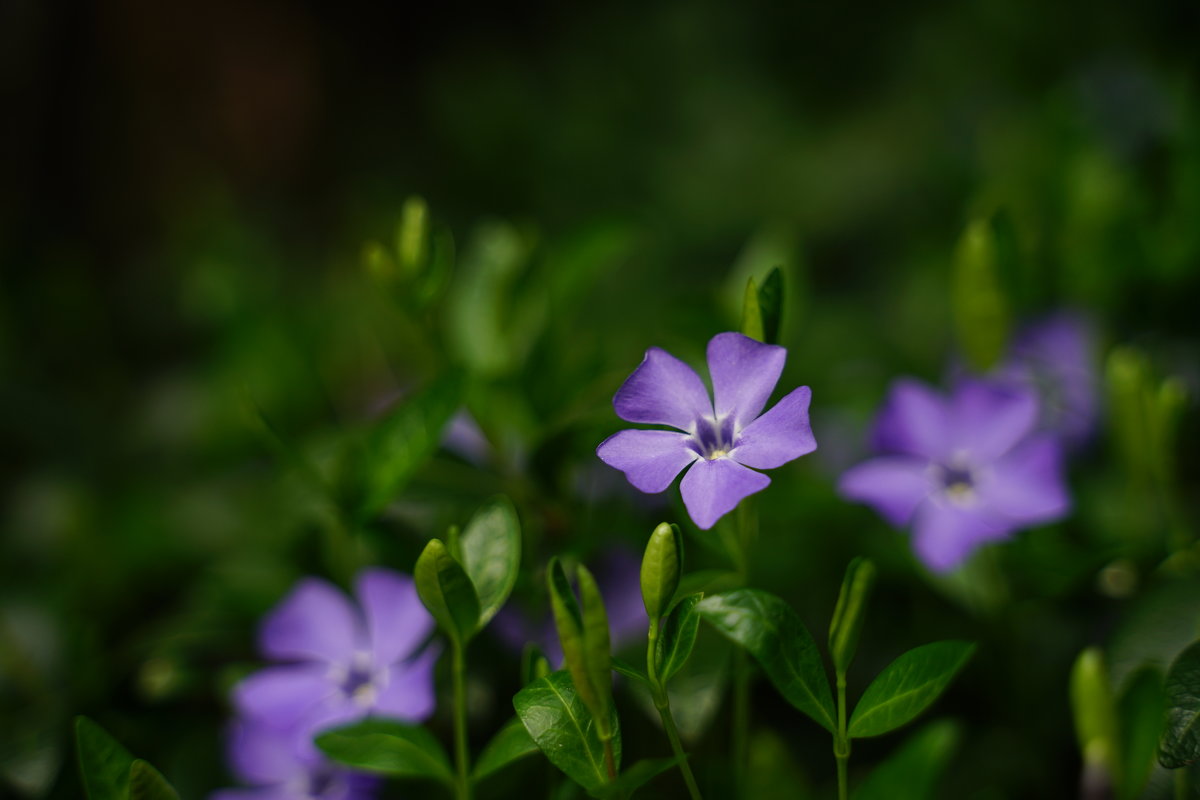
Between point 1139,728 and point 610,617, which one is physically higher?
point 610,617

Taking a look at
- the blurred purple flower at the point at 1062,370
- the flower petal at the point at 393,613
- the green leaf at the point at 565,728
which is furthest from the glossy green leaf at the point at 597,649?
the blurred purple flower at the point at 1062,370

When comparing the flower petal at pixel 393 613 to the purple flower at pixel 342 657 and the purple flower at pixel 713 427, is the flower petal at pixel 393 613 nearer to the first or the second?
the purple flower at pixel 342 657

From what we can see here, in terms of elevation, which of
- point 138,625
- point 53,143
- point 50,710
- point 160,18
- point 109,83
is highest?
point 160,18

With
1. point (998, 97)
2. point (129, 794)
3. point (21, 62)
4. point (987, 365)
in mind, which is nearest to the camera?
point (129, 794)

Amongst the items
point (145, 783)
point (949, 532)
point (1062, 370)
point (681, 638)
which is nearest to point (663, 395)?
point (681, 638)

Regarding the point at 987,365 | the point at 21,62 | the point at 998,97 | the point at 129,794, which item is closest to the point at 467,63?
the point at 21,62

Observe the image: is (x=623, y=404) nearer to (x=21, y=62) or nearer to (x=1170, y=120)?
(x=1170, y=120)

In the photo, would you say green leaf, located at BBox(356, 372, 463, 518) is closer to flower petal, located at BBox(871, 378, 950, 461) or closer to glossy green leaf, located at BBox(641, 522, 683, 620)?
glossy green leaf, located at BBox(641, 522, 683, 620)

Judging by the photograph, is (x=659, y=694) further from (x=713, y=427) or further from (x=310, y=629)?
(x=310, y=629)
